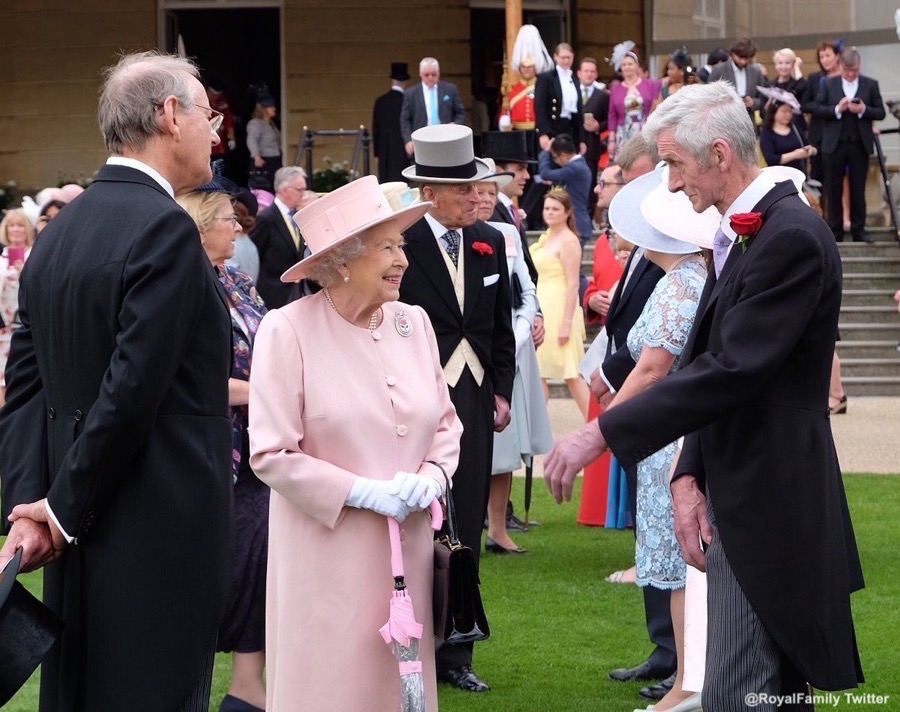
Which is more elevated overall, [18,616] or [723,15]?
[723,15]

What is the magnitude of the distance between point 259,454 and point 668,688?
8.42 ft

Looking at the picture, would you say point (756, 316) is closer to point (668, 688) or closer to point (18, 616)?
point (18, 616)

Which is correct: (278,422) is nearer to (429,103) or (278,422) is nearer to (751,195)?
(751,195)

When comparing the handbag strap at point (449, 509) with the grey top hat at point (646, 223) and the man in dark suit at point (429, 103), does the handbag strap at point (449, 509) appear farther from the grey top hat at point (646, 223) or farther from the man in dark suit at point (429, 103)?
the man in dark suit at point (429, 103)

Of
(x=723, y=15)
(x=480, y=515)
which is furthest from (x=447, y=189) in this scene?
(x=723, y=15)

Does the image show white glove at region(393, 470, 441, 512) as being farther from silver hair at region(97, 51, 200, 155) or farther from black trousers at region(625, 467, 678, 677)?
black trousers at region(625, 467, 678, 677)

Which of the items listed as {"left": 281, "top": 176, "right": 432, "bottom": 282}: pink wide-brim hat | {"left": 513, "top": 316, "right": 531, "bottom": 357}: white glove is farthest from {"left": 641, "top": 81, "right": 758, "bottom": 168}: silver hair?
{"left": 513, "top": 316, "right": 531, "bottom": 357}: white glove

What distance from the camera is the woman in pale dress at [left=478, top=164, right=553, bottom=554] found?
8578mm

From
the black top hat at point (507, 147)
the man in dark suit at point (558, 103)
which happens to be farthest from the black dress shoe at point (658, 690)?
the man in dark suit at point (558, 103)

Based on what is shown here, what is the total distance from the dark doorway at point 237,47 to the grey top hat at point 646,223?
2189 centimetres

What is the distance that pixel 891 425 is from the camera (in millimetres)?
13922

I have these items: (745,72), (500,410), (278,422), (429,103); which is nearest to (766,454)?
(278,422)

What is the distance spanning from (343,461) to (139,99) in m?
1.17

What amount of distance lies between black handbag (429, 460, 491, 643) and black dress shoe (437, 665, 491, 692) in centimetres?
201
